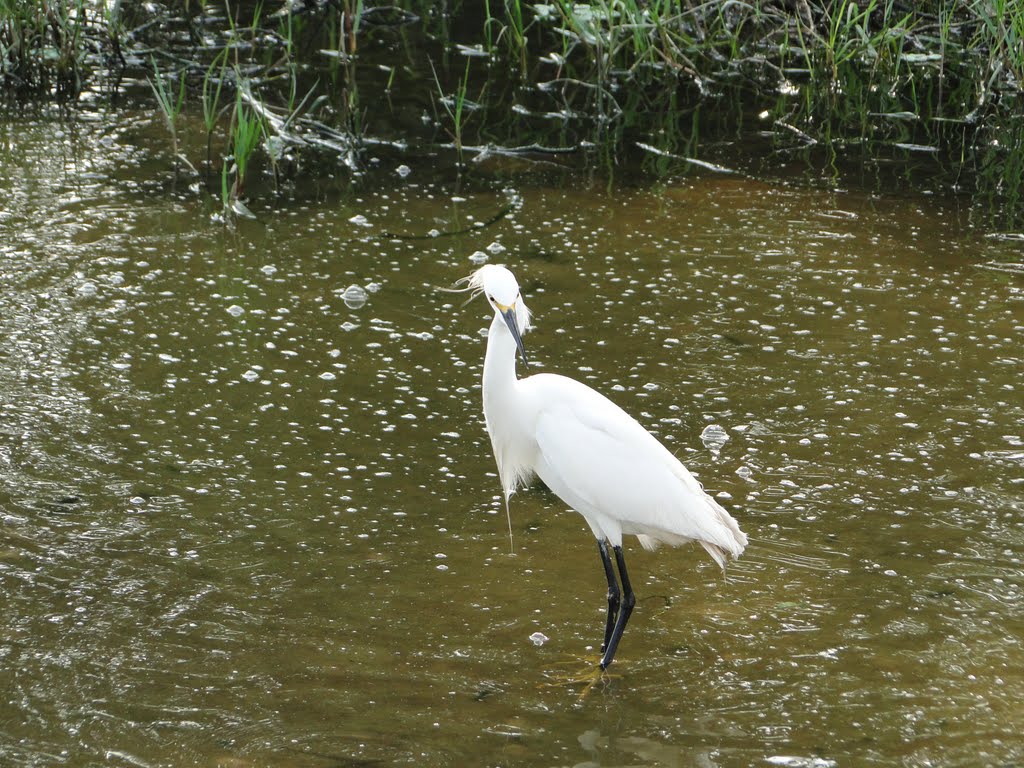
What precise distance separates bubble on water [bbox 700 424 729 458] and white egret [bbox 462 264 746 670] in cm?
80

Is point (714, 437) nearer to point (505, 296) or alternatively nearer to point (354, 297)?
point (505, 296)

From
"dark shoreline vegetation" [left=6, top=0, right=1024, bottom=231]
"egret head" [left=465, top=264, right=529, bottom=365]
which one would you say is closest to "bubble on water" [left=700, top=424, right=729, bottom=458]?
"egret head" [left=465, top=264, right=529, bottom=365]

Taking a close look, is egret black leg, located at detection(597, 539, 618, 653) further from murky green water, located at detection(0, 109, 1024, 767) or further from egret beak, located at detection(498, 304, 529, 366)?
egret beak, located at detection(498, 304, 529, 366)

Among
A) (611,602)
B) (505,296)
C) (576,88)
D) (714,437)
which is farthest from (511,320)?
(576,88)

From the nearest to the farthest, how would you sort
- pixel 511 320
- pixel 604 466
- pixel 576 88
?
pixel 511 320 → pixel 604 466 → pixel 576 88

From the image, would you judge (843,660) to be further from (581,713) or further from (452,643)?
(452,643)

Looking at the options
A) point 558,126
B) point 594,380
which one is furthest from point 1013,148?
point 594,380

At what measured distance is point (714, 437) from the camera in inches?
153

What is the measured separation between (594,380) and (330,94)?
11.5 ft

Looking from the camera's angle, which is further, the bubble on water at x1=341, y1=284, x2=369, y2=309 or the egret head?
the bubble on water at x1=341, y1=284, x2=369, y2=309

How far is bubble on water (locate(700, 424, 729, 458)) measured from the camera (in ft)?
12.6

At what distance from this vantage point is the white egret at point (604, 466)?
9.64 feet

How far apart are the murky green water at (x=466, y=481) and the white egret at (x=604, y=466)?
24 centimetres

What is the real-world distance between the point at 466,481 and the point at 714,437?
0.83 m
